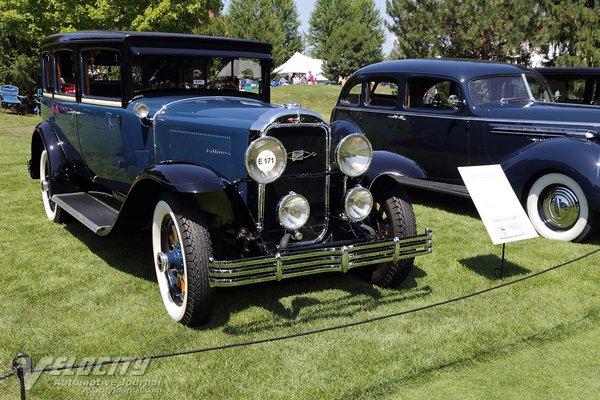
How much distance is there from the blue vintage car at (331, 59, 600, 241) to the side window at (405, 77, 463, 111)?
0.01 m

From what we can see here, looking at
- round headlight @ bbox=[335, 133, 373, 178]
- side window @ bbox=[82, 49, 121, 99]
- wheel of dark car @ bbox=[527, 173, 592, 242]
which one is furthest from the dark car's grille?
wheel of dark car @ bbox=[527, 173, 592, 242]

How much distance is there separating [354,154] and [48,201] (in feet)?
12.9

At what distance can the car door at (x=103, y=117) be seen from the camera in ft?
16.0

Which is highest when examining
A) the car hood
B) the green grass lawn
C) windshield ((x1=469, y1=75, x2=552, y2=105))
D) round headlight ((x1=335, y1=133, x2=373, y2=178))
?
windshield ((x1=469, y1=75, x2=552, y2=105))

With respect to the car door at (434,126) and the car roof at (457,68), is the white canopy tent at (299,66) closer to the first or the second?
the car roof at (457,68)

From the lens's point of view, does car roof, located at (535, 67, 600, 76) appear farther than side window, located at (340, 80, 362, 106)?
No

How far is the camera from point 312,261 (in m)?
3.39

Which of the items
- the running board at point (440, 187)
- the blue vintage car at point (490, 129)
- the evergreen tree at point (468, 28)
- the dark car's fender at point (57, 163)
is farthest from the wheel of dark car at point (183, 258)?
the evergreen tree at point (468, 28)

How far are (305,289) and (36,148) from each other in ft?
13.4

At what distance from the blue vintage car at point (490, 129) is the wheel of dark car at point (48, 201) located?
3.64 m

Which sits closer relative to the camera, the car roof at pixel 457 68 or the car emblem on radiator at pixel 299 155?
the car emblem on radiator at pixel 299 155

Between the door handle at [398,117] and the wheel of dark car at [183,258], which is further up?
the door handle at [398,117]

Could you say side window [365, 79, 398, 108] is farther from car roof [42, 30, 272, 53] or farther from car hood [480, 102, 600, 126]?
car roof [42, 30, 272, 53]

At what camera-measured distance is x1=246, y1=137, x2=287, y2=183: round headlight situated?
11.4ft
